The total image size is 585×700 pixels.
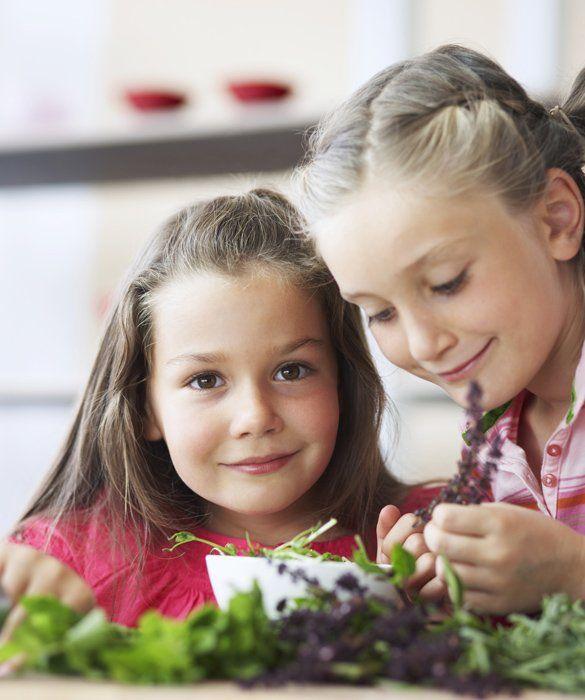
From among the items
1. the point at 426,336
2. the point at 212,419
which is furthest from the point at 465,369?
the point at 212,419

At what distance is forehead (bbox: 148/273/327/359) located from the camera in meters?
1.43

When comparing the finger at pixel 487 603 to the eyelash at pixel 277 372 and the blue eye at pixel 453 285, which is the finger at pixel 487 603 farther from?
the eyelash at pixel 277 372

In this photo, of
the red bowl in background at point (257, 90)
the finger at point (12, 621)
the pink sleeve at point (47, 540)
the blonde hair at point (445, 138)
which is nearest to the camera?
the finger at point (12, 621)

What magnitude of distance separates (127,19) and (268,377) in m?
2.64

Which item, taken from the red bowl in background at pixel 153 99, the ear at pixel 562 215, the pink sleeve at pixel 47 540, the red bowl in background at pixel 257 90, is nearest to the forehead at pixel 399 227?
the ear at pixel 562 215

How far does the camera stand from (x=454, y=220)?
1163 millimetres

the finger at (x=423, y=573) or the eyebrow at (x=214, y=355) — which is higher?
the eyebrow at (x=214, y=355)

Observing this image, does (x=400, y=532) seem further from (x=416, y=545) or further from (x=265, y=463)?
(x=265, y=463)

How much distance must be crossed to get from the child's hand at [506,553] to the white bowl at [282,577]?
6 cm

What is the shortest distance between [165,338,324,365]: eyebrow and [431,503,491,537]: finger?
0.55 metres

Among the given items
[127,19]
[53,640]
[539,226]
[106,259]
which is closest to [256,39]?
[127,19]

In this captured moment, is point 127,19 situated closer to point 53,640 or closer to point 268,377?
point 268,377

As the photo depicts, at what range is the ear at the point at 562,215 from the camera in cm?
128

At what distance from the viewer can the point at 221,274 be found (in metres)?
1.49
